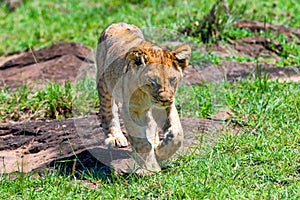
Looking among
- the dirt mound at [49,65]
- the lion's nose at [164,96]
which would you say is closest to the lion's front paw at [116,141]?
the lion's nose at [164,96]

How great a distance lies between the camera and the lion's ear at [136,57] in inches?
212

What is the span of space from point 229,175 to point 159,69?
1002 millimetres

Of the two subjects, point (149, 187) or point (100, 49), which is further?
point (100, 49)

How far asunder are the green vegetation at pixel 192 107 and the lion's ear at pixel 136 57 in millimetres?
910

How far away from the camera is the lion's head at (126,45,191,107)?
527cm

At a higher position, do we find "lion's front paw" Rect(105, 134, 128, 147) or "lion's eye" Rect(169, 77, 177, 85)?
"lion's eye" Rect(169, 77, 177, 85)

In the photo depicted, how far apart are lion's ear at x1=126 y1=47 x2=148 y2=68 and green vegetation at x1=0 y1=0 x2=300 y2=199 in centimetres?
91

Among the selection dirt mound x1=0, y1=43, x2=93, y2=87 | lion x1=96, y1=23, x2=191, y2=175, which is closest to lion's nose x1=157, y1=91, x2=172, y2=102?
lion x1=96, y1=23, x2=191, y2=175

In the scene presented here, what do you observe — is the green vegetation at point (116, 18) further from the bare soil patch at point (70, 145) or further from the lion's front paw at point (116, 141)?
the lion's front paw at point (116, 141)

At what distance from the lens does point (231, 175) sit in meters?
5.43

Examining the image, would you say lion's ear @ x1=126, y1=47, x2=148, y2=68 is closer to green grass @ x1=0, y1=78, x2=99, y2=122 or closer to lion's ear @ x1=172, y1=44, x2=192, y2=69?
lion's ear @ x1=172, y1=44, x2=192, y2=69

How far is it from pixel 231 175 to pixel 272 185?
14.1 inches

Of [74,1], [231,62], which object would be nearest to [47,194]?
[231,62]

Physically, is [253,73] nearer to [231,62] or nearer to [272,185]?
[231,62]
